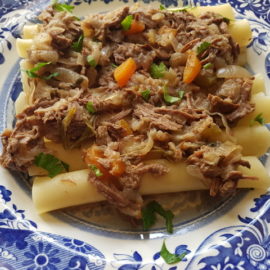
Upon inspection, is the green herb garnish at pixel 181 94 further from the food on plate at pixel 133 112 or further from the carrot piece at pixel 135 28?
the carrot piece at pixel 135 28

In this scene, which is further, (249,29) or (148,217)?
(249,29)

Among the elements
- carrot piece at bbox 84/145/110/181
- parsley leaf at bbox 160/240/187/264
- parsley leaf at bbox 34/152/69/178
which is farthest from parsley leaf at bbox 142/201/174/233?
parsley leaf at bbox 34/152/69/178

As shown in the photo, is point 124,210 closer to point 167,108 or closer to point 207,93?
point 167,108

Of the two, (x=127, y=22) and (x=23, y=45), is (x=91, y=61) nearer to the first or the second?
(x=127, y=22)

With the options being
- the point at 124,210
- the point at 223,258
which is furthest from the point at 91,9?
the point at 223,258

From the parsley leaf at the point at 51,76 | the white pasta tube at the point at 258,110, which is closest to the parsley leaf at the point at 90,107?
the parsley leaf at the point at 51,76

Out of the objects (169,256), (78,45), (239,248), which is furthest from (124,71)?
(239,248)
